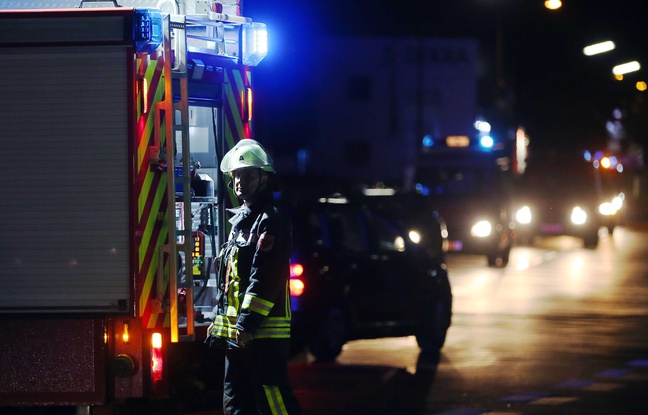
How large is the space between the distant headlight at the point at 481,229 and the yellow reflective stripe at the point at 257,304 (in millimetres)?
21277

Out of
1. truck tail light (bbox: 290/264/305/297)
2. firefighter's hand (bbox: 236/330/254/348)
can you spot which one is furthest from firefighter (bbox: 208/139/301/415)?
truck tail light (bbox: 290/264/305/297)

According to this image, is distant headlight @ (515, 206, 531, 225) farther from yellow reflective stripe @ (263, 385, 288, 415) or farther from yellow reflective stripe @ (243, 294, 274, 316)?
yellow reflective stripe @ (243, 294, 274, 316)

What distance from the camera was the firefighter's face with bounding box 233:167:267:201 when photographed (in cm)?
730

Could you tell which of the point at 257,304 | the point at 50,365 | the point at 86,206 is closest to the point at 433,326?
the point at 50,365

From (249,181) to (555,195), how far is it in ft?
99.6

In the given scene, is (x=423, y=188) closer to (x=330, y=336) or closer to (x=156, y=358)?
(x=330, y=336)

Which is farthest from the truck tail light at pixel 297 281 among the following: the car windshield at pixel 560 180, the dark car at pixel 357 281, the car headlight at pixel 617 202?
the car headlight at pixel 617 202

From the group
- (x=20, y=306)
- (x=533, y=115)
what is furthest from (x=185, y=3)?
(x=533, y=115)

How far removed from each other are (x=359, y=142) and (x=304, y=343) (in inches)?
2473

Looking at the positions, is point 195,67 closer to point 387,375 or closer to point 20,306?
point 20,306

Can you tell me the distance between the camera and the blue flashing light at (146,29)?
24.4ft

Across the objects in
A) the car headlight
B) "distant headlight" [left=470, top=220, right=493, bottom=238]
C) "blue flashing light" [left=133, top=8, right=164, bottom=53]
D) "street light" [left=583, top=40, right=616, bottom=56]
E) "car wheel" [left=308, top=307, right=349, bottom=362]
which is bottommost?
"car wheel" [left=308, top=307, right=349, bottom=362]

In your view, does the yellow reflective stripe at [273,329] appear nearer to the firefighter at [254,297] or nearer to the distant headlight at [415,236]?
the firefighter at [254,297]

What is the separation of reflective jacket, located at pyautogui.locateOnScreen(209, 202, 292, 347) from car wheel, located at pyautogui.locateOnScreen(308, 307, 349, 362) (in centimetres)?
565
